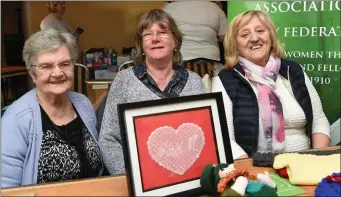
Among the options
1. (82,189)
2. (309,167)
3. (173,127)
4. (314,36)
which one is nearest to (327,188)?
(309,167)

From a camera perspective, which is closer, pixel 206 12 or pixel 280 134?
pixel 280 134

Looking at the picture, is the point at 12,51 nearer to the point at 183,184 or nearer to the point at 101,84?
the point at 101,84

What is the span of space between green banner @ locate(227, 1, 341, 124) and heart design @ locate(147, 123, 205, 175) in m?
1.13

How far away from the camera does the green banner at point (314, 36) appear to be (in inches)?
76.9

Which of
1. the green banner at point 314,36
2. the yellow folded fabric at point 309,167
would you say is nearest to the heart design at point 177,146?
the yellow folded fabric at point 309,167

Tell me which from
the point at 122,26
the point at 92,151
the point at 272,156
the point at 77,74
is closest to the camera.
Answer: the point at 272,156

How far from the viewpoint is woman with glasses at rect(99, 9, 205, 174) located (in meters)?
1.42

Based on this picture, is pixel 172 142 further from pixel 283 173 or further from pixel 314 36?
pixel 314 36

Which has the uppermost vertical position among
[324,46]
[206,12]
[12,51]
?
[12,51]

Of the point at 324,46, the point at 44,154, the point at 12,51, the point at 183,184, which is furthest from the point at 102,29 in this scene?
the point at 183,184

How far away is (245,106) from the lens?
1562 millimetres

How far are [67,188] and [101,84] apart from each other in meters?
2.33

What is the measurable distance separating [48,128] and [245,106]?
72 cm

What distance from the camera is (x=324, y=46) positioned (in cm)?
198
